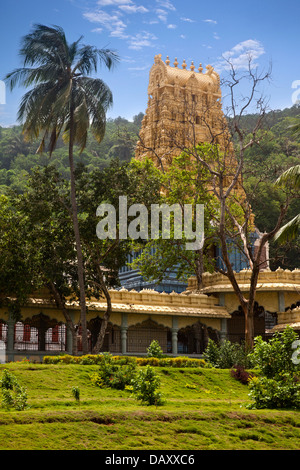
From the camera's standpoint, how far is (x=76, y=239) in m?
25.6

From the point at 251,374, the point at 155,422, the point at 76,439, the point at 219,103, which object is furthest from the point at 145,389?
the point at 219,103

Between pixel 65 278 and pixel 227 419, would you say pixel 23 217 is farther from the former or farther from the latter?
pixel 227 419

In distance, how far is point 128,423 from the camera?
12844mm

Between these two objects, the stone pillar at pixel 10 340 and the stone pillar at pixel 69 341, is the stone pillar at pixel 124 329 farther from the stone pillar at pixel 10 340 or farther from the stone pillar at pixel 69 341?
Answer: the stone pillar at pixel 10 340

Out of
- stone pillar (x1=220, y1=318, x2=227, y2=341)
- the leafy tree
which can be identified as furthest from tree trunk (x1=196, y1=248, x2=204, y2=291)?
stone pillar (x1=220, y1=318, x2=227, y2=341)

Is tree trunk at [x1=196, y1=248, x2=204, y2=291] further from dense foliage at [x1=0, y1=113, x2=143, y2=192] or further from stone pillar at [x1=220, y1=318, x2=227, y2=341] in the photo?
dense foliage at [x1=0, y1=113, x2=143, y2=192]

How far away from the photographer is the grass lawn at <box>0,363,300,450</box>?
1176cm

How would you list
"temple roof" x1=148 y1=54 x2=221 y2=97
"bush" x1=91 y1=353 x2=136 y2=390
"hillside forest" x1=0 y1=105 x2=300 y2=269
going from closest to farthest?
"bush" x1=91 y1=353 x2=136 y2=390 → "temple roof" x1=148 y1=54 x2=221 y2=97 → "hillside forest" x1=0 y1=105 x2=300 y2=269

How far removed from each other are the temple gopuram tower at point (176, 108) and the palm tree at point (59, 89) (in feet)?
67.2

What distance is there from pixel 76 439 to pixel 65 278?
15.7m

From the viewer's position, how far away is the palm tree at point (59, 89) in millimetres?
26359

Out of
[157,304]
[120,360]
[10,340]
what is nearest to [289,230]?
[120,360]

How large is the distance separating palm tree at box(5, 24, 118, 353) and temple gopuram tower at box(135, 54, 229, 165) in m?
20.5

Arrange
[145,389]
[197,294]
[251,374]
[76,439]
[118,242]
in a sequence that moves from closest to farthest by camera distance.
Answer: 1. [76,439]
2. [145,389]
3. [251,374]
4. [118,242]
5. [197,294]
